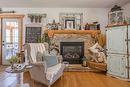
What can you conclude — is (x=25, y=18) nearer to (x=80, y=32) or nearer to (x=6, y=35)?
(x=6, y=35)

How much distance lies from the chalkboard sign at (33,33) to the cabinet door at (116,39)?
3034 millimetres

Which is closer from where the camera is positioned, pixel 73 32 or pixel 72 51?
pixel 73 32

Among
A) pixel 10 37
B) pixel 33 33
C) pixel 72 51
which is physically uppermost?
pixel 33 33

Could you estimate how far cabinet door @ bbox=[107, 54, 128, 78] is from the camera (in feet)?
17.1

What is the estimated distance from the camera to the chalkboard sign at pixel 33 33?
748cm

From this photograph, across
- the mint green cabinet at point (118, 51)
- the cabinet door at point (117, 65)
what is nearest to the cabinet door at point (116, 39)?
the mint green cabinet at point (118, 51)

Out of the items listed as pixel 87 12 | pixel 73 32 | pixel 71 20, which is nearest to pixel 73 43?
pixel 73 32

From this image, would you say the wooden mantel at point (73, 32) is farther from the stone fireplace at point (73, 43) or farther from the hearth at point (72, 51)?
the hearth at point (72, 51)

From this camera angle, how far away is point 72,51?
7496 mm

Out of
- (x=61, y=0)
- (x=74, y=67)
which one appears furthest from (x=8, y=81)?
(x=61, y=0)

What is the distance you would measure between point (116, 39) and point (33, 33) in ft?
11.6

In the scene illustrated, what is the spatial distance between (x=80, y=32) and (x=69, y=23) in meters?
0.63

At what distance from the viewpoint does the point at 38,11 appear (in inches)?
299

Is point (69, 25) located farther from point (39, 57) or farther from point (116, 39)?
point (39, 57)
